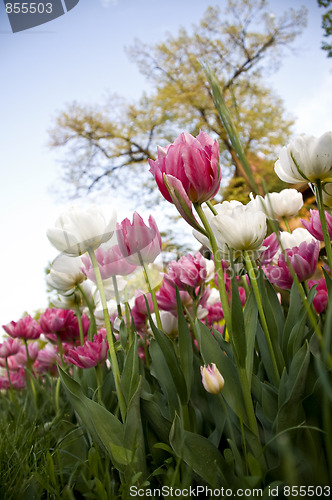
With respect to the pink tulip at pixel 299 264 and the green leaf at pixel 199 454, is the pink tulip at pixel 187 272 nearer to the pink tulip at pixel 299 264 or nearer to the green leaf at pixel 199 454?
the pink tulip at pixel 299 264

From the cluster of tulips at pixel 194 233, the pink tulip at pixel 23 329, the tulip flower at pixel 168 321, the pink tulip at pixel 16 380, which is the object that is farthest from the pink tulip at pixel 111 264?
the pink tulip at pixel 16 380

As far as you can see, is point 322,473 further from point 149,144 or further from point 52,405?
point 149,144

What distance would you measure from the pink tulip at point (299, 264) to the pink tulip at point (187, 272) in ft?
0.36

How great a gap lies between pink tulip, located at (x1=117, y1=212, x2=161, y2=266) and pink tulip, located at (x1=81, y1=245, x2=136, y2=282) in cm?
3

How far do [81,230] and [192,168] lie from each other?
0.16 metres

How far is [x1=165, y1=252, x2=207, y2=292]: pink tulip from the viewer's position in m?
0.65

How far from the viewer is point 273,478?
1.31ft

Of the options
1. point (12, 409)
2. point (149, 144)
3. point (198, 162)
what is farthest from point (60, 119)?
point (198, 162)

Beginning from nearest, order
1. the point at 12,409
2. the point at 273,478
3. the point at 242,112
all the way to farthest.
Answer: the point at 273,478, the point at 12,409, the point at 242,112

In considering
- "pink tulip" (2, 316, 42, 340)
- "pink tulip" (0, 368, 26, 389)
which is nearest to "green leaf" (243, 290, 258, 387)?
"pink tulip" (2, 316, 42, 340)

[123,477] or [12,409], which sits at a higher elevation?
[123,477]

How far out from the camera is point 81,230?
0.50m

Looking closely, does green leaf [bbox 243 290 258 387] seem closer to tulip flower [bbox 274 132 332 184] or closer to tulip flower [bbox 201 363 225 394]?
tulip flower [bbox 201 363 225 394]

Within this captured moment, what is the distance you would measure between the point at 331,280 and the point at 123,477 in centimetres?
33
